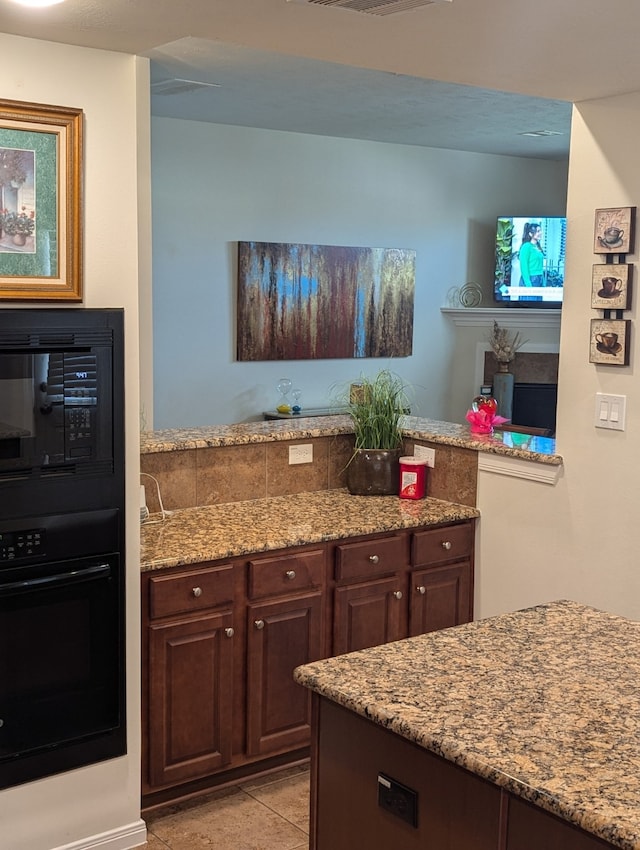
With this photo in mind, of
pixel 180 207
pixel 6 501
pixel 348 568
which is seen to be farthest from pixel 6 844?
pixel 180 207

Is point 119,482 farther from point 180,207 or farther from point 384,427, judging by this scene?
point 180,207

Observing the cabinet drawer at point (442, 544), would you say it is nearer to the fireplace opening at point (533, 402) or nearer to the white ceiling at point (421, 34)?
the white ceiling at point (421, 34)

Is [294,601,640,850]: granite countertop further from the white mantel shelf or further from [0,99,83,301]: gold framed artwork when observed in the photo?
the white mantel shelf

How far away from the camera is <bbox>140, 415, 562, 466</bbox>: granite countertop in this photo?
3697 millimetres

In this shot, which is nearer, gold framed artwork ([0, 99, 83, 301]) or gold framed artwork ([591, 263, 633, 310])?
gold framed artwork ([0, 99, 83, 301])

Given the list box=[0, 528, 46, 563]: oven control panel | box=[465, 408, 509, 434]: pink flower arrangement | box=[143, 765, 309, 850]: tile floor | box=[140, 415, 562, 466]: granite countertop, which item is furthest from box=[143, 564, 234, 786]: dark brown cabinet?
box=[465, 408, 509, 434]: pink flower arrangement

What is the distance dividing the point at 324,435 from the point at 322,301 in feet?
11.7

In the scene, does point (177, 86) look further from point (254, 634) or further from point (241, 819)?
point (241, 819)

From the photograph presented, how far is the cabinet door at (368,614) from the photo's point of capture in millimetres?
3619

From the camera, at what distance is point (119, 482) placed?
115 inches

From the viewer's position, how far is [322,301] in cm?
752

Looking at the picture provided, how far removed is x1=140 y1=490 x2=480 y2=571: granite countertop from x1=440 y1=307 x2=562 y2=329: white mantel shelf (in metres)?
4.38

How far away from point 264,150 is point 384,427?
145 inches

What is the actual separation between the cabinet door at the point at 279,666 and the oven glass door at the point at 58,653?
56 cm
